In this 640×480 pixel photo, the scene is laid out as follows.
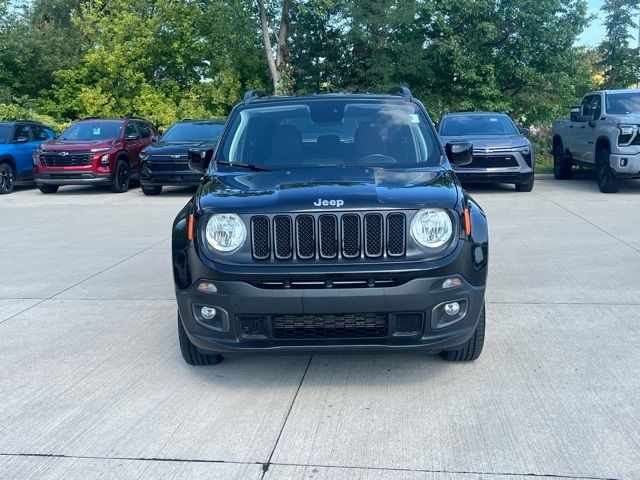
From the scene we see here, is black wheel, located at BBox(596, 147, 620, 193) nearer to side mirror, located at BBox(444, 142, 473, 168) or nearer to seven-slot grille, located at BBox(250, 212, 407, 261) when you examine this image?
side mirror, located at BBox(444, 142, 473, 168)

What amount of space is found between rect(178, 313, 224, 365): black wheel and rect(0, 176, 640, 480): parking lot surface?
0.26 ft

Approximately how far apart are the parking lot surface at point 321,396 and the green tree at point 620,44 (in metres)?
22.1

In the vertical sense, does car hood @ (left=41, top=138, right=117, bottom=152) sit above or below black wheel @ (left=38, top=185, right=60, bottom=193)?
above

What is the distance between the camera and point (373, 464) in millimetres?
3693

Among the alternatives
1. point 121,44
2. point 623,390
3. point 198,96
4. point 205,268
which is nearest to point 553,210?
point 623,390

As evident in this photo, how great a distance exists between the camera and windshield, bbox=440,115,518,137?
52.1ft

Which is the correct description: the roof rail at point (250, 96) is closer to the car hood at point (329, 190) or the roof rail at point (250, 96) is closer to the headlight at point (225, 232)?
the car hood at point (329, 190)

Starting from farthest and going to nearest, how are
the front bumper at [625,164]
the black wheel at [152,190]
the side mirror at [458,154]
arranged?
1. the black wheel at [152,190]
2. the front bumper at [625,164]
3. the side mirror at [458,154]

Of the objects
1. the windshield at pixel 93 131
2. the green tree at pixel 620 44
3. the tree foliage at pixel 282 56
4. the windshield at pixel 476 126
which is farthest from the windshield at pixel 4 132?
the green tree at pixel 620 44

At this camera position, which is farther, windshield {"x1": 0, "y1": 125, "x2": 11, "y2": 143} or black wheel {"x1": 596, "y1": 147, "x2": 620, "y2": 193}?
windshield {"x1": 0, "y1": 125, "x2": 11, "y2": 143}

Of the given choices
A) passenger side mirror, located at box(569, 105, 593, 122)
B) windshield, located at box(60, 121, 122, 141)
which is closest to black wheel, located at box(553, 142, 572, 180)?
passenger side mirror, located at box(569, 105, 593, 122)

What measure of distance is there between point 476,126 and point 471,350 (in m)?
11.7

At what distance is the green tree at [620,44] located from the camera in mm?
27375

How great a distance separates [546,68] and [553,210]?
13.7m
